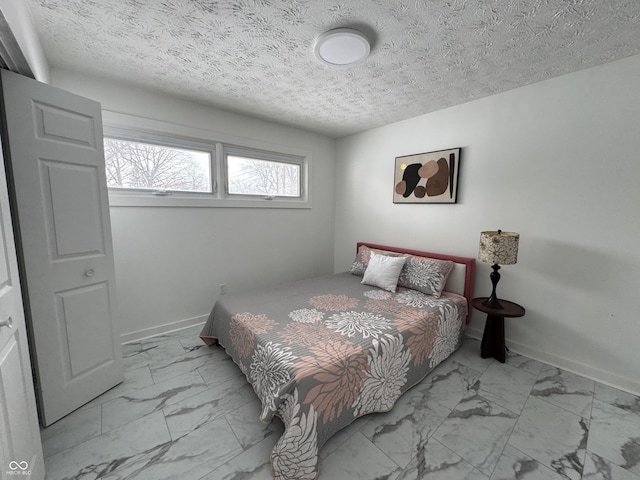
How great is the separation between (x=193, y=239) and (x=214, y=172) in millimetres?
771

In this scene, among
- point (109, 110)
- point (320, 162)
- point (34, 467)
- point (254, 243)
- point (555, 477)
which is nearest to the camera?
point (34, 467)

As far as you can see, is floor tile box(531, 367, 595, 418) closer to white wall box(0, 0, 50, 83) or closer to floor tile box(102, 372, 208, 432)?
floor tile box(102, 372, 208, 432)

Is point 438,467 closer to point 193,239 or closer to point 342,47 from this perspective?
point 342,47

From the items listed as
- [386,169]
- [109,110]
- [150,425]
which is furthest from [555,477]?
[109,110]

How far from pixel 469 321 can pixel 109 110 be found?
387cm

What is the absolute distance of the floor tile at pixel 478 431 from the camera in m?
1.37

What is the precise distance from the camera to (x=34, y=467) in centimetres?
112

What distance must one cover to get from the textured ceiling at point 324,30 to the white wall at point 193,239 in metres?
0.20

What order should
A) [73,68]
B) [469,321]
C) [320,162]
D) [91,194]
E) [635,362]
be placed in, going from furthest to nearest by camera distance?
[320,162]
[469,321]
[73,68]
[635,362]
[91,194]

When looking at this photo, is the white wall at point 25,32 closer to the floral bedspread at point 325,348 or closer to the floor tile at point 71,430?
the floral bedspread at point 325,348

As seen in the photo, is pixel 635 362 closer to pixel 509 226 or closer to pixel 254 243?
pixel 509 226

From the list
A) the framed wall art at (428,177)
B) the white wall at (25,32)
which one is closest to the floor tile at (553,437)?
the framed wall art at (428,177)

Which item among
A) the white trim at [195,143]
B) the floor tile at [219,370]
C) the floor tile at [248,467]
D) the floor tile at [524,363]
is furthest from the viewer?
the white trim at [195,143]

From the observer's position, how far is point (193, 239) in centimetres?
270
